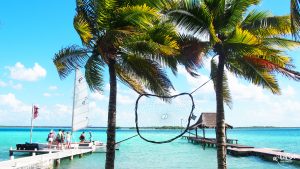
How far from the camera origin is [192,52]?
13.2 meters

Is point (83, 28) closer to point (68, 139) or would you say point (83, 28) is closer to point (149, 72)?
point (149, 72)

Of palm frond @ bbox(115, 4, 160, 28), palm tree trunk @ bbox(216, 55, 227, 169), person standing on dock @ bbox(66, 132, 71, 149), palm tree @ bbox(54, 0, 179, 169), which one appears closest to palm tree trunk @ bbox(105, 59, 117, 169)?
palm tree @ bbox(54, 0, 179, 169)

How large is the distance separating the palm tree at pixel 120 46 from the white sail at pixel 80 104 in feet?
82.4

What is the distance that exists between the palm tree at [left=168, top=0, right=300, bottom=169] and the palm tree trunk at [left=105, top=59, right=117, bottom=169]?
105 inches

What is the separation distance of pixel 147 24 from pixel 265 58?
427cm

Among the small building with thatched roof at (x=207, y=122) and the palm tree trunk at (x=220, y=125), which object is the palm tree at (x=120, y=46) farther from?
the small building with thatched roof at (x=207, y=122)

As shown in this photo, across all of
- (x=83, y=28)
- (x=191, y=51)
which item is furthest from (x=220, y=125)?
(x=83, y=28)

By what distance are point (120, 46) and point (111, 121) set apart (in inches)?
89.2

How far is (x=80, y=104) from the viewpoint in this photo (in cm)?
3978

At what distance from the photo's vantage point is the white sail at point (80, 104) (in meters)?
38.2

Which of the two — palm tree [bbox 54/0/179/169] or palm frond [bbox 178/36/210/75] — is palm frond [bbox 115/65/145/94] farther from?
palm frond [bbox 178/36/210/75]

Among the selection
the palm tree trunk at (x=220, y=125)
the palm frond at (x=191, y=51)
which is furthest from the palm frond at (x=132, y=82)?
the palm tree trunk at (x=220, y=125)

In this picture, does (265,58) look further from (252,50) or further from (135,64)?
(135,64)

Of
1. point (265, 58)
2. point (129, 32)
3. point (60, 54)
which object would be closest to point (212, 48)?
point (265, 58)
